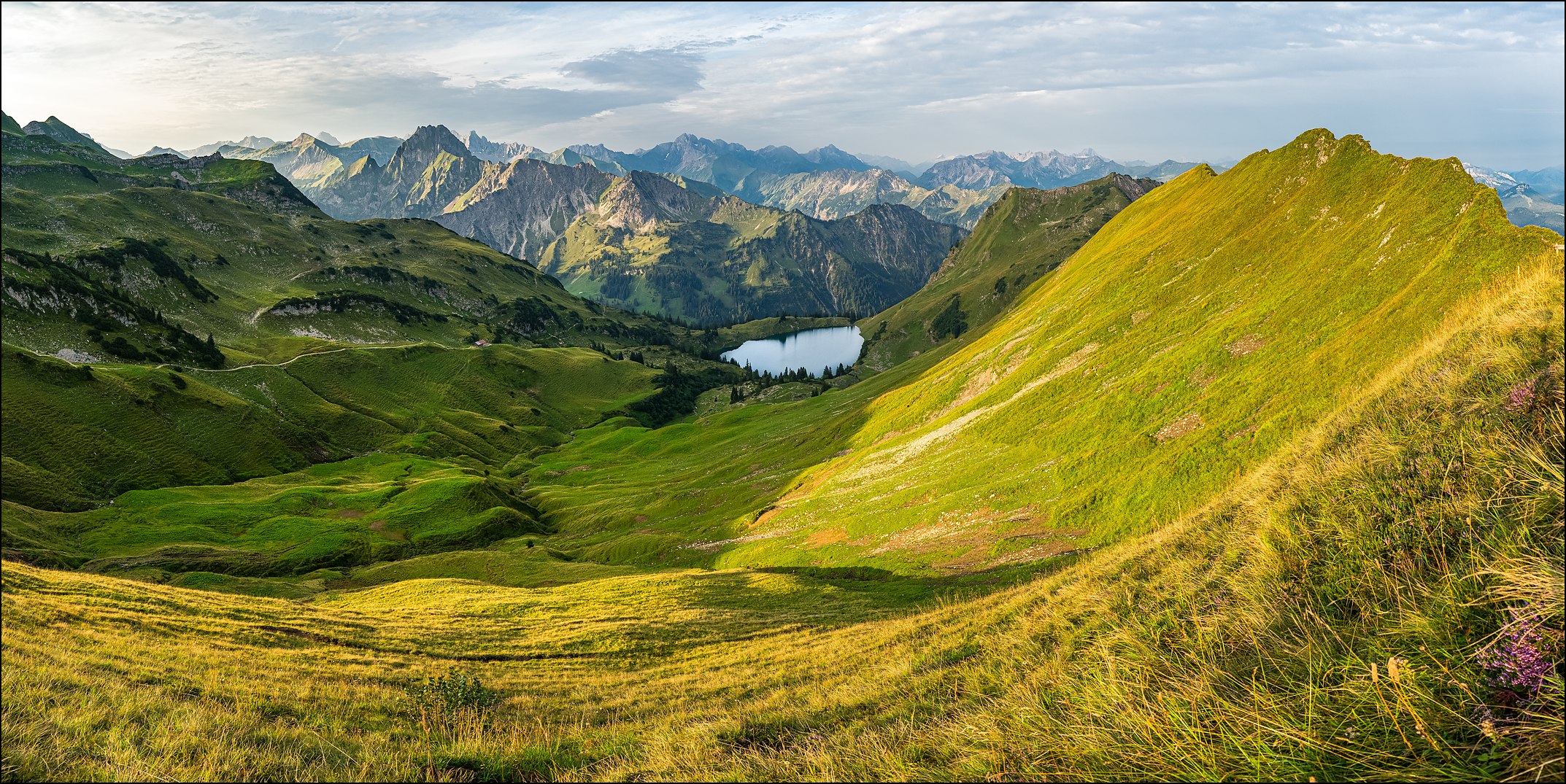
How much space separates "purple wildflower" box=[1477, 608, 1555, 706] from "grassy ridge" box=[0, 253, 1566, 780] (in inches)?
3.2

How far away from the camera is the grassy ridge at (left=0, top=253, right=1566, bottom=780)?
245 inches

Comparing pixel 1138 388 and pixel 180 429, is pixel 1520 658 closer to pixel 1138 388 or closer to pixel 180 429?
pixel 1138 388

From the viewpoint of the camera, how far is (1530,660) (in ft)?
17.2

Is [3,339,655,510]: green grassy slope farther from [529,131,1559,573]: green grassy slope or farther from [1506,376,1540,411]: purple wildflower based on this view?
[1506,376,1540,411]: purple wildflower

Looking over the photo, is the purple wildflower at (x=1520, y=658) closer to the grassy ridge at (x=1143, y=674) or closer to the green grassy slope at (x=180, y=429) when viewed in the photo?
the grassy ridge at (x=1143, y=674)

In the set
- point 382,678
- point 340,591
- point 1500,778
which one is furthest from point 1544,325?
point 340,591

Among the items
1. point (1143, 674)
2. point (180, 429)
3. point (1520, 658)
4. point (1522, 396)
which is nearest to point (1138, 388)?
point (1522, 396)

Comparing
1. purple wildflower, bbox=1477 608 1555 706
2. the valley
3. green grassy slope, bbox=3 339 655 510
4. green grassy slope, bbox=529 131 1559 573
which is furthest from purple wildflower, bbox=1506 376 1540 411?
green grassy slope, bbox=3 339 655 510

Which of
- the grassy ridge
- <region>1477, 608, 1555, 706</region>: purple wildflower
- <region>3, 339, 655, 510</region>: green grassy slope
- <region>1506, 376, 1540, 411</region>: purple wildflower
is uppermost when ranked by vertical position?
<region>1506, 376, 1540, 411</region>: purple wildflower

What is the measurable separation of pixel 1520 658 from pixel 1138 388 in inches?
2165

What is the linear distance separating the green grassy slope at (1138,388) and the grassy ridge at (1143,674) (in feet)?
24.9

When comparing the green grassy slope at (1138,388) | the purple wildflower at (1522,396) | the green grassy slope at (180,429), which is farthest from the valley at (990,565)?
the green grassy slope at (180,429)

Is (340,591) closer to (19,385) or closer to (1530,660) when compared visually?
(1530,660)

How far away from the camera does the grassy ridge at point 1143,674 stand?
6.22 meters
